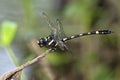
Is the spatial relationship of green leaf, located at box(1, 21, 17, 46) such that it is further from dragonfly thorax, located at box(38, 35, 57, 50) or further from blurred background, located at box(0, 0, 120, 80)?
blurred background, located at box(0, 0, 120, 80)

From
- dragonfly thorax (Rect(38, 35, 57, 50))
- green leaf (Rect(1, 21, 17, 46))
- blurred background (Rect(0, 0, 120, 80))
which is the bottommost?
blurred background (Rect(0, 0, 120, 80))

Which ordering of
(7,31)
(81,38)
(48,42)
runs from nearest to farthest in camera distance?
1. (48,42)
2. (7,31)
3. (81,38)

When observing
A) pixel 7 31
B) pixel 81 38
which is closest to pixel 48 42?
pixel 7 31

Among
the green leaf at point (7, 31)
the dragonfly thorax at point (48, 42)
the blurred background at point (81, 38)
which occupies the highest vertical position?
the green leaf at point (7, 31)

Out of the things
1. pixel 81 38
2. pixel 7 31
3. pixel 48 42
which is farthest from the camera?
pixel 81 38

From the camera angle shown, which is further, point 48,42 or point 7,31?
point 7,31

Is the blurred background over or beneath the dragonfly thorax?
beneath

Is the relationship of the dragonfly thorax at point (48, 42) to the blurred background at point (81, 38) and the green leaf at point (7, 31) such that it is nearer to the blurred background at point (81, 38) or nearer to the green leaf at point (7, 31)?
the green leaf at point (7, 31)

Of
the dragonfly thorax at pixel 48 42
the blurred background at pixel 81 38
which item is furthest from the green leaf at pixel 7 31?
the blurred background at pixel 81 38

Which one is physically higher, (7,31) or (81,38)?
(7,31)

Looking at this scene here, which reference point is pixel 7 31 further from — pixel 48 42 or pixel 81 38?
pixel 81 38

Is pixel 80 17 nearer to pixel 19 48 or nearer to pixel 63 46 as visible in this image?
pixel 19 48

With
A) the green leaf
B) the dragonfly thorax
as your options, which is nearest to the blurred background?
the green leaf
